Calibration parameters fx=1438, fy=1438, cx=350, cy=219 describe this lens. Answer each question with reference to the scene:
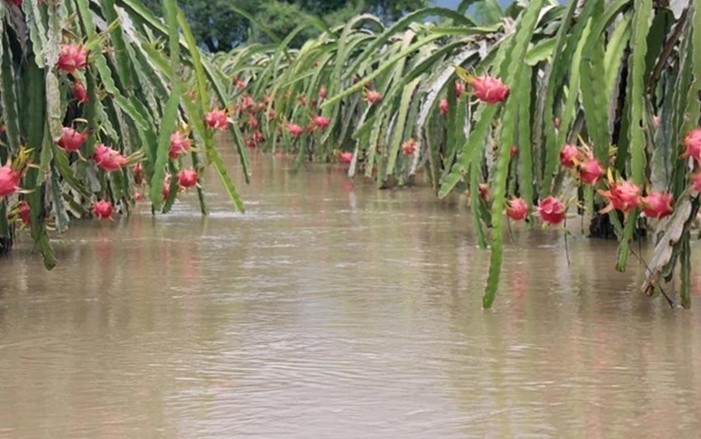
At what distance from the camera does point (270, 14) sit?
95.3 feet

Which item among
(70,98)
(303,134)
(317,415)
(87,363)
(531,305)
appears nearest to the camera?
(317,415)

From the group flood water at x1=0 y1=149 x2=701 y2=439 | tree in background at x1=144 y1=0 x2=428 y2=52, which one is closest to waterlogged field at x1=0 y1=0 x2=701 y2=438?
flood water at x1=0 y1=149 x2=701 y2=439

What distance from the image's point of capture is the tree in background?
28922 mm

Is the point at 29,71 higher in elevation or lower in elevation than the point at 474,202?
higher

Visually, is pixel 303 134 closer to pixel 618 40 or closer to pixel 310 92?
Answer: pixel 310 92

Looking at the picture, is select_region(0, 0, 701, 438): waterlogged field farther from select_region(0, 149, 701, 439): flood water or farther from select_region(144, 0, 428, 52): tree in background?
select_region(144, 0, 428, 52): tree in background

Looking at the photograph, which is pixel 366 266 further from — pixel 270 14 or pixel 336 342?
pixel 270 14

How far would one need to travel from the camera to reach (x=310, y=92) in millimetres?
7824

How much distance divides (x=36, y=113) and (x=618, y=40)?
1.42 m

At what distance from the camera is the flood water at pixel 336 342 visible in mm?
2082

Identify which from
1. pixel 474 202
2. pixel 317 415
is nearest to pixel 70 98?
pixel 474 202

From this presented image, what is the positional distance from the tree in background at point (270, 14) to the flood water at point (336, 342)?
23159 millimetres

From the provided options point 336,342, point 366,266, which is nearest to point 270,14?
point 366,266

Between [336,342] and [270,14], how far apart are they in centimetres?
2677
